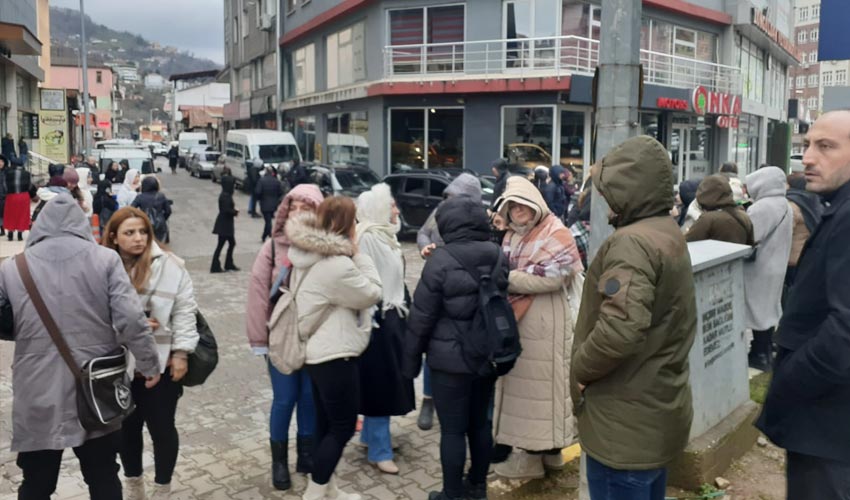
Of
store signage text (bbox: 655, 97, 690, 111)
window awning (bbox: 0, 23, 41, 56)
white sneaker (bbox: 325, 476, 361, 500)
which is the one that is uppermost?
window awning (bbox: 0, 23, 41, 56)

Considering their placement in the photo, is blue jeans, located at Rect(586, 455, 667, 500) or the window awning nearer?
blue jeans, located at Rect(586, 455, 667, 500)

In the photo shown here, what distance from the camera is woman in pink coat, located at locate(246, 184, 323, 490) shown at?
4.58 m

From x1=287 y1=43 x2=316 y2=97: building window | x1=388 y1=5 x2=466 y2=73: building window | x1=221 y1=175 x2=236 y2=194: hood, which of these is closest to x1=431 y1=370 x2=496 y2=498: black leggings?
x1=221 y1=175 x2=236 y2=194: hood

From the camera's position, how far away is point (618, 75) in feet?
12.7

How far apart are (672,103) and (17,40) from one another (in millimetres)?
19532

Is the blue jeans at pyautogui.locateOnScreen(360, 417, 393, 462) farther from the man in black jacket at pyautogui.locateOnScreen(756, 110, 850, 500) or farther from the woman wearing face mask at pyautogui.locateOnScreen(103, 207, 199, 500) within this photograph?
the man in black jacket at pyautogui.locateOnScreen(756, 110, 850, 500)

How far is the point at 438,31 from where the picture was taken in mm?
23812

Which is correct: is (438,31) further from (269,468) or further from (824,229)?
(824,229)

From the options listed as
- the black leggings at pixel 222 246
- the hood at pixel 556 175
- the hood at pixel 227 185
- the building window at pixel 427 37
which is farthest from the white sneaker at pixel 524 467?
the building window at pixel 427 37

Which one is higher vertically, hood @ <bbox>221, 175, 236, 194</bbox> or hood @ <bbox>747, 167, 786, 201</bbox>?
hood @ <bbox>747, 167, 786, 201</bbox>

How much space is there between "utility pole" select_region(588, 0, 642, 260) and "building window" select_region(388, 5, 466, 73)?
1957 centimetres

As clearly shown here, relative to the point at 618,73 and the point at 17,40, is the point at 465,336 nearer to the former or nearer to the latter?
the point at 618,73

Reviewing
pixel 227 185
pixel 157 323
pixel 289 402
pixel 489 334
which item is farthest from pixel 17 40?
pixel 489 334

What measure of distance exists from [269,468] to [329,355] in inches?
52.7
